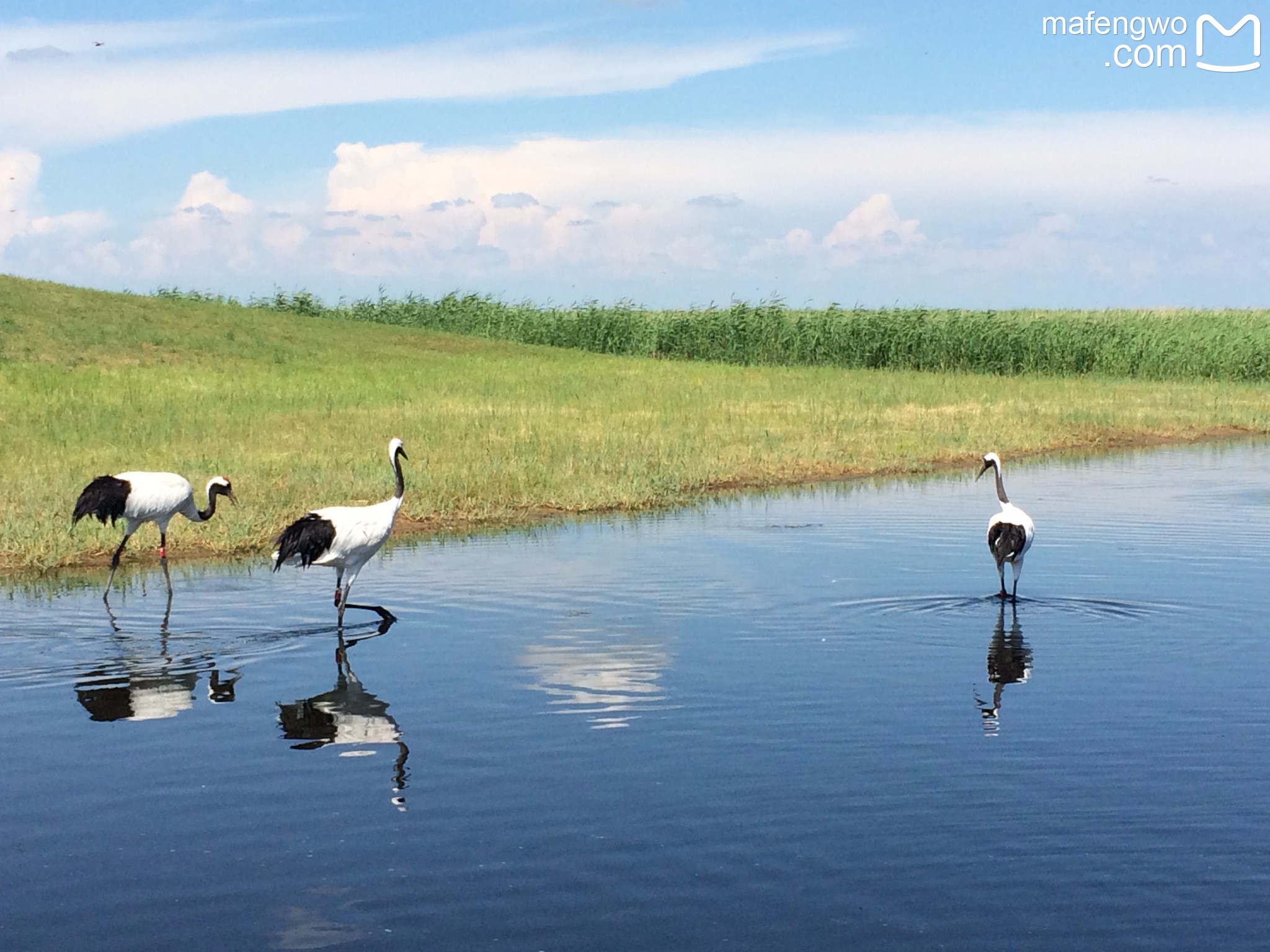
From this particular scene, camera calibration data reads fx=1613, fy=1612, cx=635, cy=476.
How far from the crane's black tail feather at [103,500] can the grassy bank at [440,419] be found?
1711mm

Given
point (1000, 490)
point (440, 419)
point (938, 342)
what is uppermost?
point (938, 342)

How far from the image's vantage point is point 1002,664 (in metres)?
11.9

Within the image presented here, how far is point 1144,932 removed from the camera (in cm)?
669

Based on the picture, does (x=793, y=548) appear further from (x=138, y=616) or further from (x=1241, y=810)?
(x=1241, y=810)

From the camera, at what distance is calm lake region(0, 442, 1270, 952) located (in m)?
6.99

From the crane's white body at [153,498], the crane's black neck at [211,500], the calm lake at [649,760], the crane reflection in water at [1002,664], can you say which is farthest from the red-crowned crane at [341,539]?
the crane reflection in water at [1002,664]

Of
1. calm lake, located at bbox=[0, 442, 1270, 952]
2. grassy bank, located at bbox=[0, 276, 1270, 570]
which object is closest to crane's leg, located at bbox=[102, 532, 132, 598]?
calm lake, located at bbox=[0, 442, 1270, 952]

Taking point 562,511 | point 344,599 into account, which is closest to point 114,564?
point 344,599

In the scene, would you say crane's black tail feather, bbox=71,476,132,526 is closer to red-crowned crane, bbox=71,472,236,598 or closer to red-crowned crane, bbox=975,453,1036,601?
red-crowned crane, bbox=71,472,236,598

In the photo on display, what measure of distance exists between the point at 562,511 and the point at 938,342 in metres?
36.4

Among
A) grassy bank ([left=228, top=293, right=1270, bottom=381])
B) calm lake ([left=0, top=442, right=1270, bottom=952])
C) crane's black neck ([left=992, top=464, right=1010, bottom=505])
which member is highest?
grassy bank ([left=228, top=293, right=1270, bottom=381])

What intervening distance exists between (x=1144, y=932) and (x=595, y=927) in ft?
7.48

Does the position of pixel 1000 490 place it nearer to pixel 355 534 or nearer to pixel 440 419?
pixel 355 534

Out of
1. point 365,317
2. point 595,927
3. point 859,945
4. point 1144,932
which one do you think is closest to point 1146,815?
point 1144,932
